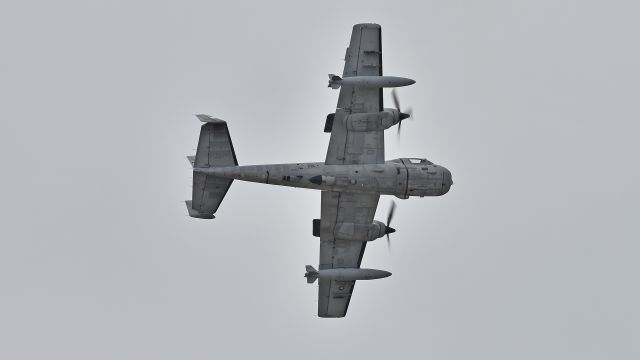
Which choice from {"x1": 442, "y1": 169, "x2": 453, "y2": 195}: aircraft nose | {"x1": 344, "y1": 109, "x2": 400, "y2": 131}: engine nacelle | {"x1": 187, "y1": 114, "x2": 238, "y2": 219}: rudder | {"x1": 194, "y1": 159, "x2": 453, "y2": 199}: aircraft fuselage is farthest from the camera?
{"x1": 442, "y1": 169, "x2": 453, "y2": 195}: aircraft nose

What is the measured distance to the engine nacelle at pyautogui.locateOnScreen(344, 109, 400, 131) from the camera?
7438 centimetres

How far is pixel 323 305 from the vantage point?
79.1 m

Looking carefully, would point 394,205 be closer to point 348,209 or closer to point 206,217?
point 348,209

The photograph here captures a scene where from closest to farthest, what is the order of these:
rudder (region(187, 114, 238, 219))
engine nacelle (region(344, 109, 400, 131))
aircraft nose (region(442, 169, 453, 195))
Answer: rudder (region(187, 114, 238, 219))
engine nacelle (region(344, 109, 400, 131))
aircraft nose (region(442, 169, 453, 195))

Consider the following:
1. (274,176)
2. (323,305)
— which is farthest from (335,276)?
(274,176)

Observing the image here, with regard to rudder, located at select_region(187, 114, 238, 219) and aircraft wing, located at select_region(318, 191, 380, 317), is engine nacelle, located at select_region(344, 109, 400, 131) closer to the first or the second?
aircraft wing, located at select_region(318, 191, 380, 317)

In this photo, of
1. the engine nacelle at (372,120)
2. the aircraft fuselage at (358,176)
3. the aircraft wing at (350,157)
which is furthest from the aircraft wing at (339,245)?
the engine nacelle at (372,120)

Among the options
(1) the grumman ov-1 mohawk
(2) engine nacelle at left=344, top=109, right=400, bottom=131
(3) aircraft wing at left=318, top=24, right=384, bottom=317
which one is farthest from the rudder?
(2) engine nacelle at left=344, top=109, right=400, bottom=131

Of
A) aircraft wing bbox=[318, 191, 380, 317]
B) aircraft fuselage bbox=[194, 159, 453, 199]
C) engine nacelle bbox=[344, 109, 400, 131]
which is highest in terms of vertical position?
engine nacelle bbox=[344, 109, 400, 131]

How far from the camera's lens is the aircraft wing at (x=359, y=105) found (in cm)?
7375

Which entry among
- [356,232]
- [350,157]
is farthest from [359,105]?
[356,232]

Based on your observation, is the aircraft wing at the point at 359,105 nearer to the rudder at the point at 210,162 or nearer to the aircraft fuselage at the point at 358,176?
the aircraft fuselage at the point at 358,176

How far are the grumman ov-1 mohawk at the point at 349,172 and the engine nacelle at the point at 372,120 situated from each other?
0.19 feet

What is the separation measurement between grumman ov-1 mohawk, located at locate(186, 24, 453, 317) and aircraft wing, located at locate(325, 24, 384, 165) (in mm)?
58
